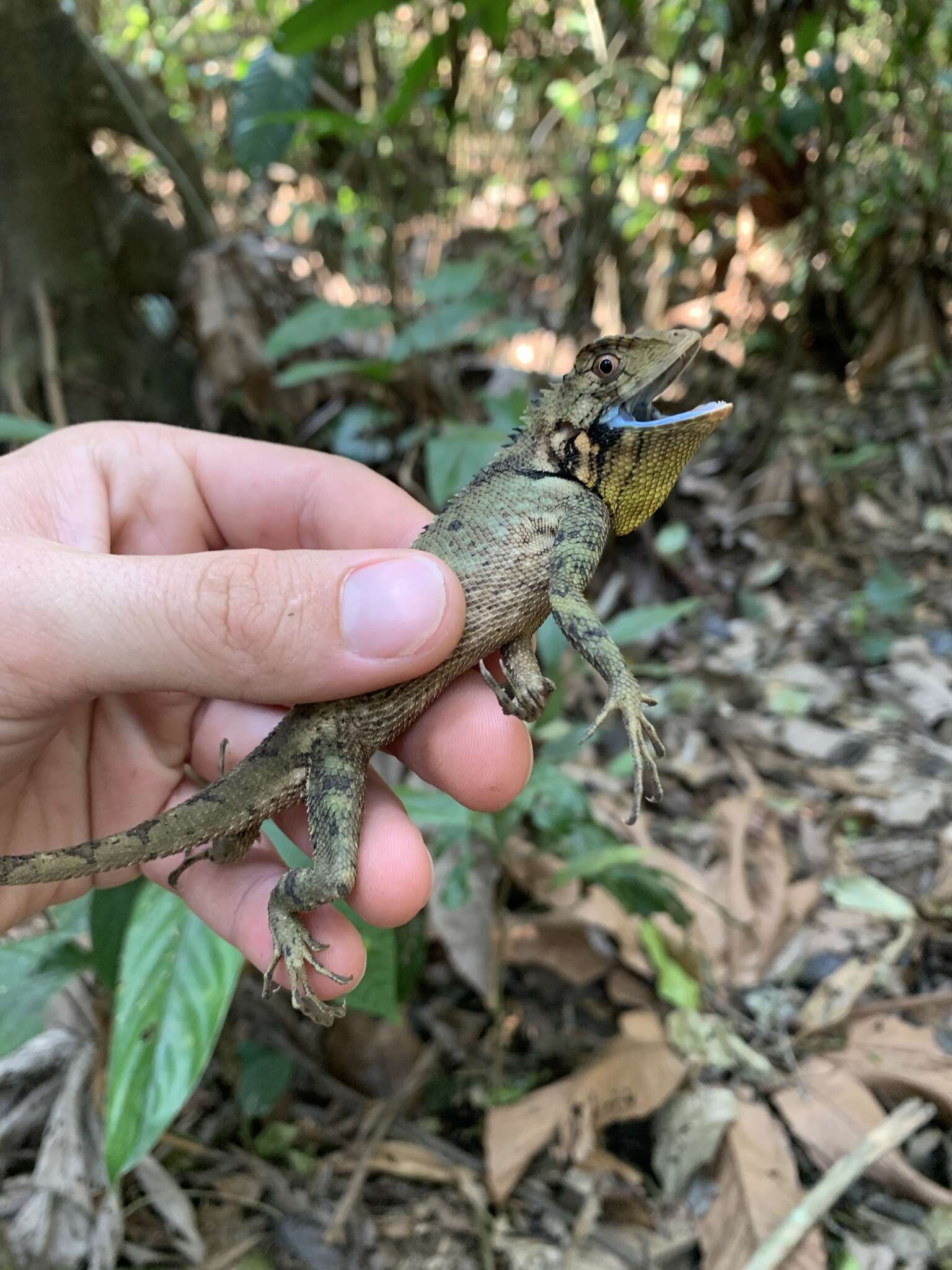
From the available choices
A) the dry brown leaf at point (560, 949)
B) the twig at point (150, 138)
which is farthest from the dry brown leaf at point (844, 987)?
the twig at point (150, 138)

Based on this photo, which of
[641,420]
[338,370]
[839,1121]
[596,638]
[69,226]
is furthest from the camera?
[69,226]

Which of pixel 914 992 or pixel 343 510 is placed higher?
pixel 343 510

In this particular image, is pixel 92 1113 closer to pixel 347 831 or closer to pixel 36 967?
pixel 36 967

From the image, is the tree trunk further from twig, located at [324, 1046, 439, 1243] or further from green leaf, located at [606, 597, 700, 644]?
twig, located at [324, 1046, 439, 1243]

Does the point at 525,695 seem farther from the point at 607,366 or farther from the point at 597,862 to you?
the point at 607,366

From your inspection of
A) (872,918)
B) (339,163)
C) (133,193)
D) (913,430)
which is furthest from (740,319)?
(872,918)

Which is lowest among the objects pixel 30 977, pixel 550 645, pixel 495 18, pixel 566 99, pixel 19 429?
pixel 30 977

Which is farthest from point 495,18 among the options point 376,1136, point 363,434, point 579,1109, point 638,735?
point 376,1136
